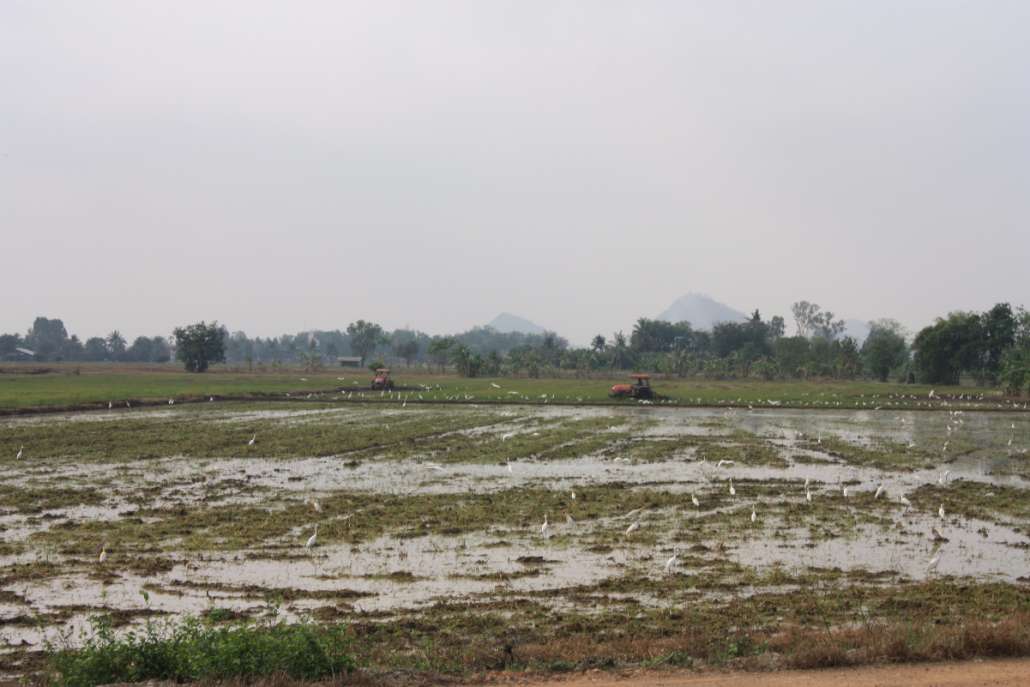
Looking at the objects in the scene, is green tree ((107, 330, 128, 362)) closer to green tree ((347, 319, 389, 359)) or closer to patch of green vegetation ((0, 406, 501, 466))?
green tree ((347, 319, 389, 359))

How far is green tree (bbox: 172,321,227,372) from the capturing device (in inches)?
3538

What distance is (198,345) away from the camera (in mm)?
89938

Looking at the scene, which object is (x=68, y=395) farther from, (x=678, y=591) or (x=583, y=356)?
(x=583, y=356)

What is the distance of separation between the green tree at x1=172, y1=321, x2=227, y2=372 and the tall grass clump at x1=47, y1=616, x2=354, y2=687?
286 feet

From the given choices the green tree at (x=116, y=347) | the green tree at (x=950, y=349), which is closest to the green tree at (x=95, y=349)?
the green tree at (x=116, y=347)

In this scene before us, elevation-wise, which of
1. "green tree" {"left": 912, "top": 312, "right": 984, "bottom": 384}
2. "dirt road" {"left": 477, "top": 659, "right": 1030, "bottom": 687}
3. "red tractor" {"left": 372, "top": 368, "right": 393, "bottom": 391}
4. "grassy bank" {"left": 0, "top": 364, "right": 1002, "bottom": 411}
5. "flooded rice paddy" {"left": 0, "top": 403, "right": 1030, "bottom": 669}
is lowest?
"flooded rice paddy" {"left": 0, "top": 403, "right": 1030, "bottom": 669}

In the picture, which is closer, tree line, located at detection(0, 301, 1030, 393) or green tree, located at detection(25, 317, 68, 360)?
tree line, located at detection(0, 301, 1030, 393)

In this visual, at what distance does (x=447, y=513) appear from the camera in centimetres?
1641

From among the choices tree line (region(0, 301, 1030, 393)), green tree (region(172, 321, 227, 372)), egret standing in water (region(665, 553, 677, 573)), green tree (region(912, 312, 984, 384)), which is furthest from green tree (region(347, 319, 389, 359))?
egret standing in water (region(665, 553, 677, 573))

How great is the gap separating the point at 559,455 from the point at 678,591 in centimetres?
1575

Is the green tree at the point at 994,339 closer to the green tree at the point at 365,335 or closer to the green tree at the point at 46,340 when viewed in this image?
the green tree at the point at 365,335

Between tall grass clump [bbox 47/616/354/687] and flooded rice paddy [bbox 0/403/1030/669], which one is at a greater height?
tall grass clump [bbox 47/616/354/687]

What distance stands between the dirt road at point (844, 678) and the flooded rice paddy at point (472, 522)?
2467 mm

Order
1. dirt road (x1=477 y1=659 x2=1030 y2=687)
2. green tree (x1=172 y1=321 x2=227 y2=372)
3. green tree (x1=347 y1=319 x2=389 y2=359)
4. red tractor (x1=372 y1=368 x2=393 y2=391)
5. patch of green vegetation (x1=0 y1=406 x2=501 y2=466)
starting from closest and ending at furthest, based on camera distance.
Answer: dirt road (x1=477 y1=659 x2=1030 y2=687) → patch of green vegetation (x1=0 y1=406 x2=501 y2=466) → red tractor (x1=372 y1=368 x2=393 y2=391) → green tree (x1=172 y1=321 x2=227 y2=372) → green tree (x1=347 y1=319 x2=389 y2=359)
